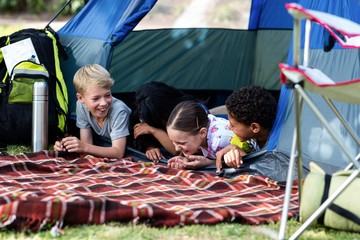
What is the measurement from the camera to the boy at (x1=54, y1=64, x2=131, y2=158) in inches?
178

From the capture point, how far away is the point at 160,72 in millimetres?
5840

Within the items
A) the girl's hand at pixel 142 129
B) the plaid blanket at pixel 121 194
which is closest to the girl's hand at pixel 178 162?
the plaid blanket at pixel 121 194

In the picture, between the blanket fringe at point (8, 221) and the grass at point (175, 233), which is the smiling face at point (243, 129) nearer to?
the grass at point (175, 233)

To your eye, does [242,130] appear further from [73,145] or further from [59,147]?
[59,147]

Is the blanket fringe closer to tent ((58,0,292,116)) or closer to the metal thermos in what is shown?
the metal thermos

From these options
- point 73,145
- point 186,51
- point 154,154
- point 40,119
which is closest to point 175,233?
point 154,154

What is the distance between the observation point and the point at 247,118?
4.12m

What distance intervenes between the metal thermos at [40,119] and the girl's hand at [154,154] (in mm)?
717

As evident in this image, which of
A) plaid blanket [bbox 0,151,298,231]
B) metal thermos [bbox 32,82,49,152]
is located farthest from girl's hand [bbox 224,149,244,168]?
metal thermos [bbox 32,82,49,152]

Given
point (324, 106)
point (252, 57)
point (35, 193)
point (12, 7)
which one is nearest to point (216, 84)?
point (252, 57)

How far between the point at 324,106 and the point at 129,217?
1340mm

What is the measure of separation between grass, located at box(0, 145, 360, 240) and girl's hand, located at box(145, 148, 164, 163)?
4.43ft

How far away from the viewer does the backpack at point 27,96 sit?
4.95 metres

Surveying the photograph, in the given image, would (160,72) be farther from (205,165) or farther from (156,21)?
(205,165)
